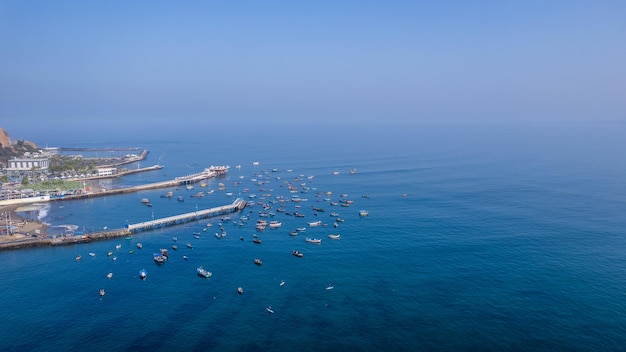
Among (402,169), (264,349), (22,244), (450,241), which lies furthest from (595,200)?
(22,244)

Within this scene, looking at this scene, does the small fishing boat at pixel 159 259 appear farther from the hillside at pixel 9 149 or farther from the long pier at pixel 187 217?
the hillside at pixel 9 149

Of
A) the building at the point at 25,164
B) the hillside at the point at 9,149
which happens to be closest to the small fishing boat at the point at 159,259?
the building at the point at 25,164

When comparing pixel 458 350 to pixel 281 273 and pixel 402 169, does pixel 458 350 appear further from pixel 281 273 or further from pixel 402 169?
pixel 402 169

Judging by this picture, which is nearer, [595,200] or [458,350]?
[458,350]

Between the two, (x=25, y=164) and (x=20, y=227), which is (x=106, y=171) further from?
(x=20, y=227)

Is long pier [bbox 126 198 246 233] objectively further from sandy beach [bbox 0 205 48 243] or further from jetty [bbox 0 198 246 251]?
sandy beach [bbox 0 205 48 243]

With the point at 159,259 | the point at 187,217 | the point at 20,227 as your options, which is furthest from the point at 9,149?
the point at 159,259
